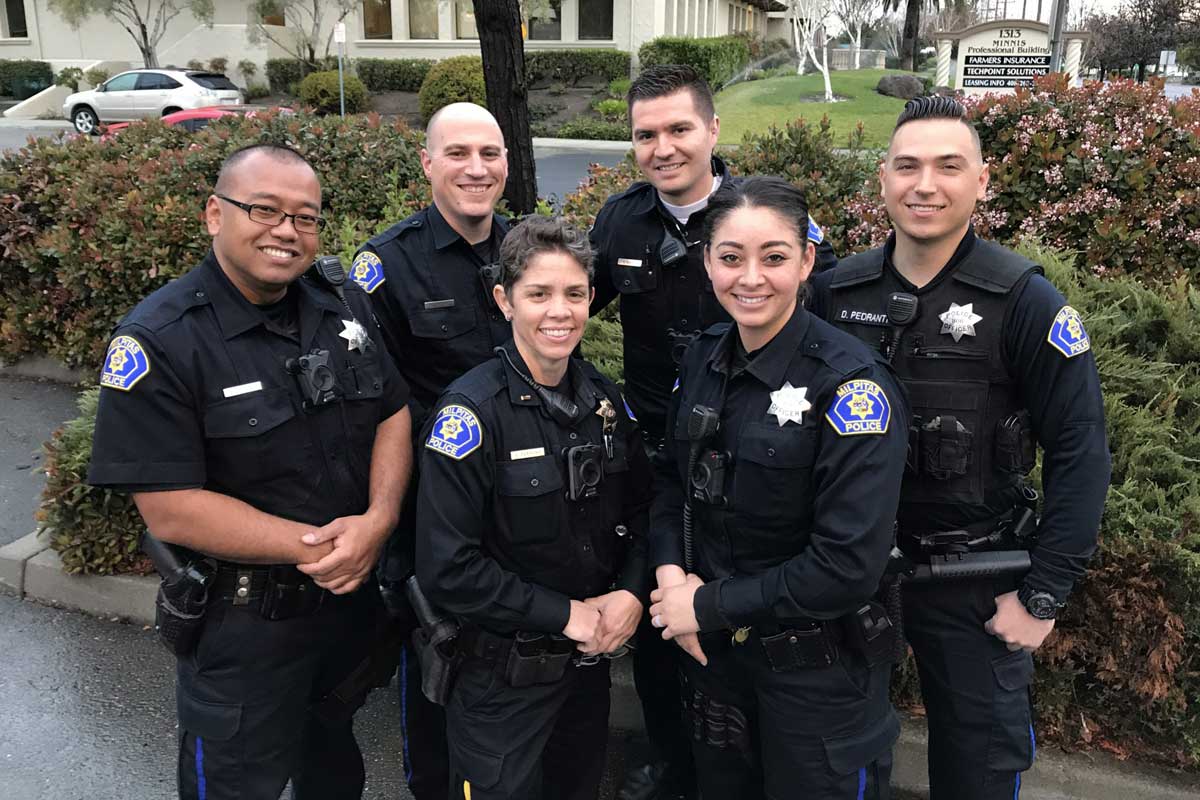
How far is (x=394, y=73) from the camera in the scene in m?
33.8

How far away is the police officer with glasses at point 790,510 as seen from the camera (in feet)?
7.00

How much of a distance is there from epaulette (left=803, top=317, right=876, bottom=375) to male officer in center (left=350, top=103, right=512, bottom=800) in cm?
119

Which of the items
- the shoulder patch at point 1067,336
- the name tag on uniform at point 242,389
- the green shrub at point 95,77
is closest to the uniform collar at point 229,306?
the name tag on uniform at point 242,389

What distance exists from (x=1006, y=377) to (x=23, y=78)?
4153 cm

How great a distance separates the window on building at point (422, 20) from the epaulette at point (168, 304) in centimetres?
3707

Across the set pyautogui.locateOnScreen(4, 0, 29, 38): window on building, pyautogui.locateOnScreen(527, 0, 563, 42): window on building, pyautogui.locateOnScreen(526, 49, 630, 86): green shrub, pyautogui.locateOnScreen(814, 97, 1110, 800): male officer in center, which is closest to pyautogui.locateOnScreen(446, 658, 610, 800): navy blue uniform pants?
pyautogui.locateOnScreen(814, 97, 1110, 800): male officer in center

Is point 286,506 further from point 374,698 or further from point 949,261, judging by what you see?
point 949,261

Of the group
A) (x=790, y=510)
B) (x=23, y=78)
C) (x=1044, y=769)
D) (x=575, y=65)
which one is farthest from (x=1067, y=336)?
(x=23, y=78)

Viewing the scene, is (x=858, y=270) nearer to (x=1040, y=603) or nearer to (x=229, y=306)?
(x=1040, y=603)

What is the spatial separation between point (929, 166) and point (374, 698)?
3.06 metres

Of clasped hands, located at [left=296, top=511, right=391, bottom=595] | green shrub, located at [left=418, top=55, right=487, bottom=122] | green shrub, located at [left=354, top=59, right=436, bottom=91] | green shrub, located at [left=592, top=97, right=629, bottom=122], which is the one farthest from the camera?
green shrub, located at [left=354, top=59, right=436, bottom=91]

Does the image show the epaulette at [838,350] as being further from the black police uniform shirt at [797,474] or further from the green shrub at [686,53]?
the green shrub at [686,53]

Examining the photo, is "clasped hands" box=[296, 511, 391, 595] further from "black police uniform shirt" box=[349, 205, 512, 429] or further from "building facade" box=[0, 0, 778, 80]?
"building facade" box=[0, 0, 778, 80]

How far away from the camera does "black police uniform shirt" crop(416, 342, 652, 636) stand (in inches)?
92.0
